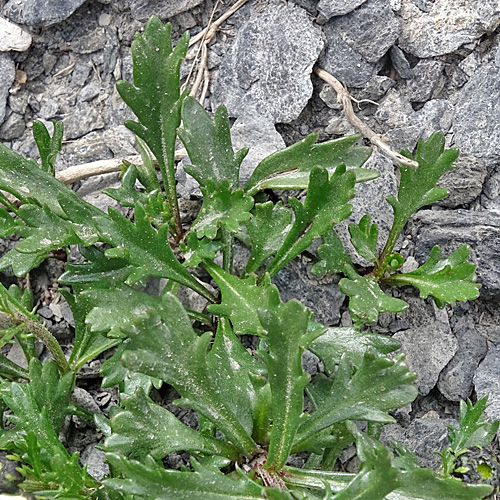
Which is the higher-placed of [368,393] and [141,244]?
[141,244]

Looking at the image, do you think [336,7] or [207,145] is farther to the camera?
[336,7]

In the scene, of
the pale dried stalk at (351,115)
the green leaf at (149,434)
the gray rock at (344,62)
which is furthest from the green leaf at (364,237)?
the green leaf at (149,434)

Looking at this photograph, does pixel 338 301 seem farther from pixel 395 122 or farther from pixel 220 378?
pixel 395 122

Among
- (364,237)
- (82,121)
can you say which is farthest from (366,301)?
(82,121)

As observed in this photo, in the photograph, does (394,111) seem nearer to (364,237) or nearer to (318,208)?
(364,237)

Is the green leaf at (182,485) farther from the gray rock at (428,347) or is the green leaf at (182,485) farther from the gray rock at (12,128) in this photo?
the gray rock at (12,128)
